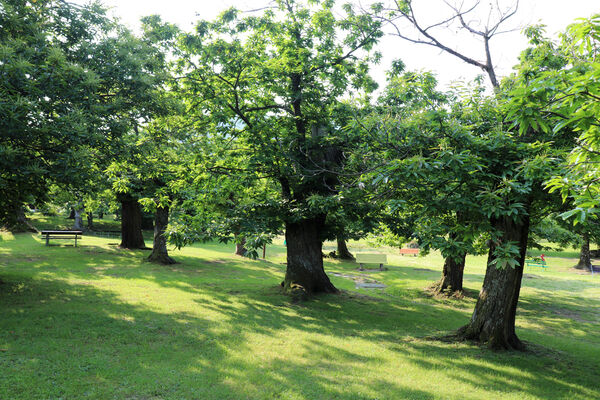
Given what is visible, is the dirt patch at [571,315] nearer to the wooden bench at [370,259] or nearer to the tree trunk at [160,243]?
the wooden bench at [370,259]

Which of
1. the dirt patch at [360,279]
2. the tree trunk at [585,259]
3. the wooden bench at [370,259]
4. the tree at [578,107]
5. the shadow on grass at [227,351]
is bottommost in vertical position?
the dirt patch at [360,279]

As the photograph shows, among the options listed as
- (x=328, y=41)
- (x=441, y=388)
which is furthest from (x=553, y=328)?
(x=328, y=41)

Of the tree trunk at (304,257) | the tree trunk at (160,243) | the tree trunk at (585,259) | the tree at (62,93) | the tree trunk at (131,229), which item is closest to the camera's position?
the tree at (62,93)

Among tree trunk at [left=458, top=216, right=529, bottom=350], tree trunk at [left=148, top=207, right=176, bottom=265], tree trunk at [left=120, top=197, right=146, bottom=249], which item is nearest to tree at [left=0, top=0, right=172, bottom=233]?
tree trunk at [left=148, top=207, right=176, bottom=265]

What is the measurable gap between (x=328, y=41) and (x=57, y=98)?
7.85 metres

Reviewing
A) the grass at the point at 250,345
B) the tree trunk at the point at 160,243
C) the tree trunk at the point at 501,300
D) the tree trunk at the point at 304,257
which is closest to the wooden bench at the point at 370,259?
Result: the grass at the point at 250,345

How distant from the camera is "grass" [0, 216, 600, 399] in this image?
215 inches

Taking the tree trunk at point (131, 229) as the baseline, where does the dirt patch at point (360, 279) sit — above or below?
below

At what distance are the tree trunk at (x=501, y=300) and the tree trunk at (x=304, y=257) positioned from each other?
5.56 m

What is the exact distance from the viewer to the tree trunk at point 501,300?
25.3 ft

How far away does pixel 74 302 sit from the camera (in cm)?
964

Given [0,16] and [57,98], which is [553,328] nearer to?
[57,98]

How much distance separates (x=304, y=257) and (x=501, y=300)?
249 inches

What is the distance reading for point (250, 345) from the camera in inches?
293
